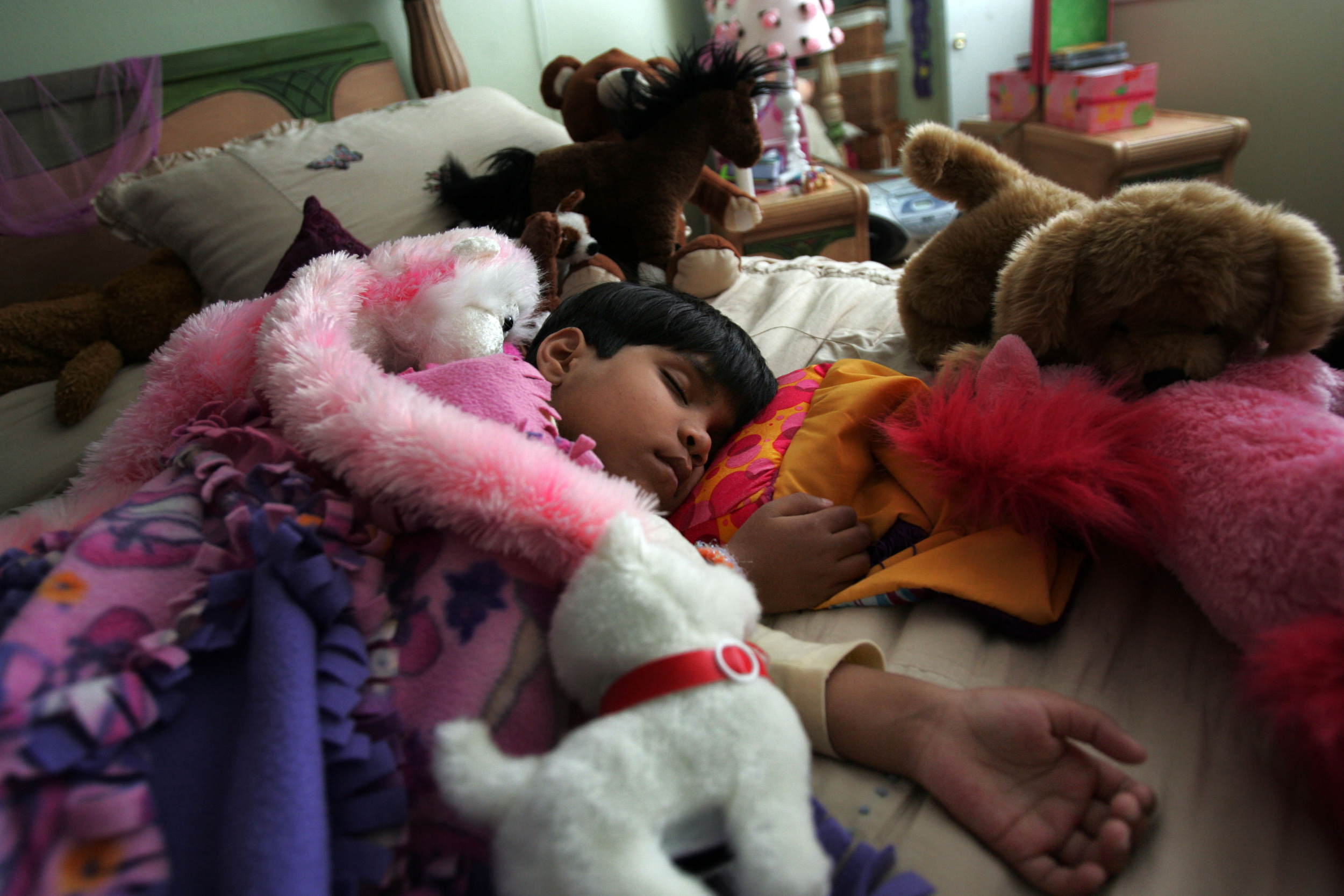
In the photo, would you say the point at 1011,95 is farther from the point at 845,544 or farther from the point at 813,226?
the point at 845,544

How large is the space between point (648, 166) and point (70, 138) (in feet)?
3.93

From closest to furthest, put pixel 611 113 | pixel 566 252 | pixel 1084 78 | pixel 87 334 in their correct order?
1. pixel 87 334
2. pixel 566 252
3. pixel 611 113
4. pixel 1084 78

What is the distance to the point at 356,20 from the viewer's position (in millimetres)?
1963

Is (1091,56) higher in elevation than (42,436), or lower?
higher

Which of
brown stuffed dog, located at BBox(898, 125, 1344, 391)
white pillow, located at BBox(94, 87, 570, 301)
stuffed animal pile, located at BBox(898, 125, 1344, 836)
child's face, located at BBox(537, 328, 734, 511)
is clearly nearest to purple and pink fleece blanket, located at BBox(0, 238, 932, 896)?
child's face, located at BBox(537, 328, 734, 511)

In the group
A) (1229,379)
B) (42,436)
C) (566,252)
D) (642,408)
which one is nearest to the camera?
(1229,379)

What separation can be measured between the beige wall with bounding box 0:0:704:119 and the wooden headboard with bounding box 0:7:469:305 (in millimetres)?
90

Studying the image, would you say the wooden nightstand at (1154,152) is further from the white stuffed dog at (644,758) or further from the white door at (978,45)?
the white stuffed dog at (644,758)

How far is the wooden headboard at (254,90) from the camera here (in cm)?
156

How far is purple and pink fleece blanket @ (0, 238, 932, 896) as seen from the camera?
1.35 feet

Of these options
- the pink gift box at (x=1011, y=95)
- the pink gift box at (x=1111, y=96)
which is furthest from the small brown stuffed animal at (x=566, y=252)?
the pink gift box at (x=1011, y=95)

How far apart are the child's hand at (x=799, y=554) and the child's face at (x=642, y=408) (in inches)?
4.8

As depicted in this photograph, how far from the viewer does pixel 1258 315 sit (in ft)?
2.28

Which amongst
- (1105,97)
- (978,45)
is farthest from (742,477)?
(978,45)
